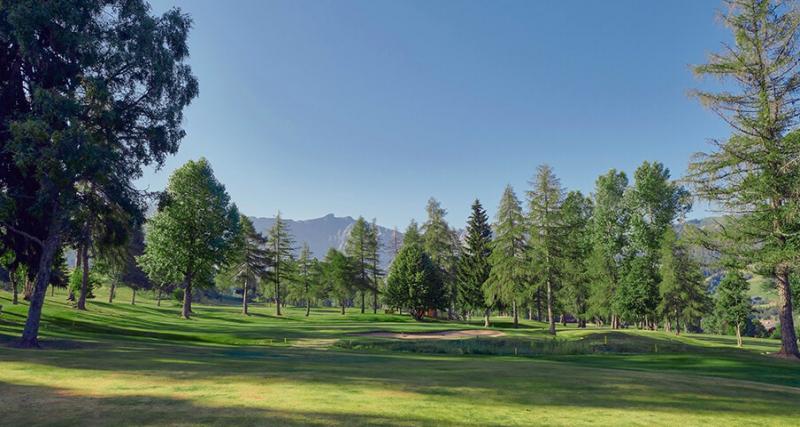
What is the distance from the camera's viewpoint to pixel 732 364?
20672 millimetres

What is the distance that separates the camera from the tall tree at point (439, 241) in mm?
73375

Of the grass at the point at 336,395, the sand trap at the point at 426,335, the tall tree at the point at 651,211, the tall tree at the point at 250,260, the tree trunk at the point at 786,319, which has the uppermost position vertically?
the tall tree at the point at 651,211

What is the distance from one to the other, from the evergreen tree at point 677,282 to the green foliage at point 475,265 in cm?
2118

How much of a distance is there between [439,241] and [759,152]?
174ft

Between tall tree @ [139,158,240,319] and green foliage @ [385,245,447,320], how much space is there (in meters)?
25.6

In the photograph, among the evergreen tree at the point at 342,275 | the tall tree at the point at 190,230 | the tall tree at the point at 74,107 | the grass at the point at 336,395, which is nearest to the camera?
the grass at the point at 336,395

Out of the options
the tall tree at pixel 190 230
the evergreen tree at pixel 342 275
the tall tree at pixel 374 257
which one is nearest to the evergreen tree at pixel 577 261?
the tall tree at pixel 374 257

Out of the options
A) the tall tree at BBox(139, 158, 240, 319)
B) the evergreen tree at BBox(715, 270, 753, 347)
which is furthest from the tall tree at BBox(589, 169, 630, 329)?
the tall tree at BBox(139, 158, 240, 319)

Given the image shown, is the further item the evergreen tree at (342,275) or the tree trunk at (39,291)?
the evergreen tree at (342,275)

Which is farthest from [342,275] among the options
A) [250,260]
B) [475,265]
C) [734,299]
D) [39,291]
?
[39,291]

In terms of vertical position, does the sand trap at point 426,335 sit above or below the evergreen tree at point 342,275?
below

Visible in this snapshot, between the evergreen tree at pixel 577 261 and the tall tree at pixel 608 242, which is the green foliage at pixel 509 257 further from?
the tall tree at pixel 608 242

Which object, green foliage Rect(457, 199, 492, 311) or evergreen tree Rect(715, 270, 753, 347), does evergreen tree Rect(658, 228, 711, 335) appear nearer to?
evergreen tree Rect(715, 270, 753, 347)

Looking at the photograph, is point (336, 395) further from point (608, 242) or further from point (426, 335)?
point (608, 242)
